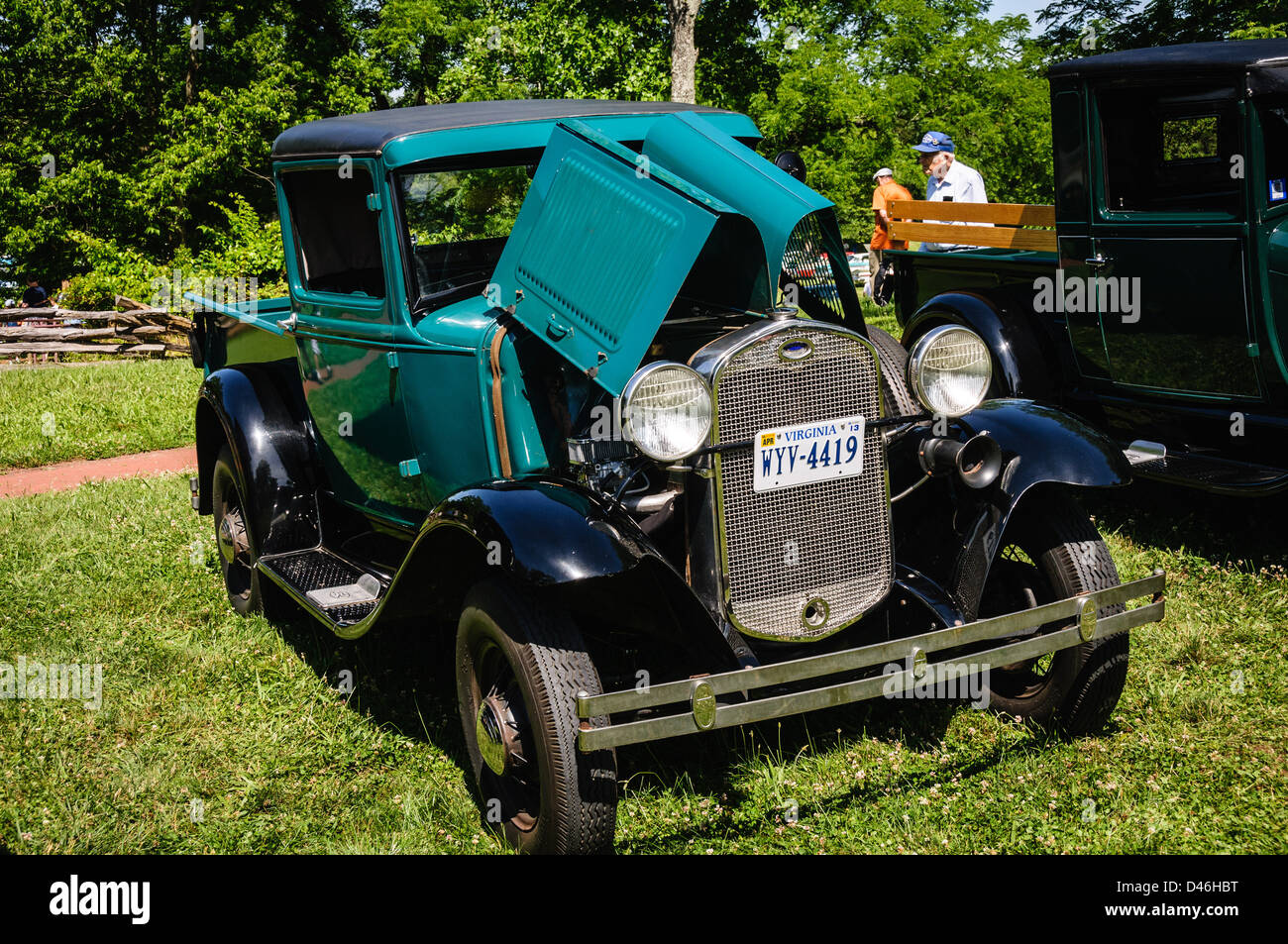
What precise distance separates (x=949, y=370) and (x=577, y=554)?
1.34 meters

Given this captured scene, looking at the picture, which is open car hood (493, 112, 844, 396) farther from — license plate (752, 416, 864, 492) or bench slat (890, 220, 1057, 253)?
bench slat (890, 220, 1057, 253)

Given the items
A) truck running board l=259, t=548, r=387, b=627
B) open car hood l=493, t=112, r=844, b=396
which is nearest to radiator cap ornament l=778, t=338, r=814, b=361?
open car hood l=493, t=112, r=844, b=396

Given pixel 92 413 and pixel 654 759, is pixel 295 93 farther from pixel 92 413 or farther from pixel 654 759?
pixel 654 759

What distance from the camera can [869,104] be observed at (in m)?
20.6

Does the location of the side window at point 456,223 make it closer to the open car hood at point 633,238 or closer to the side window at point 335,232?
the side window at point 335,232

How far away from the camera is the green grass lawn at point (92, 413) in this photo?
896 cm

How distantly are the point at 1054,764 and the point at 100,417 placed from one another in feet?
29.1

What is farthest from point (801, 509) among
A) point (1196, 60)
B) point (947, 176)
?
point (947, 176)

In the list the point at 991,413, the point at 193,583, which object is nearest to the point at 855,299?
the point at 991,413

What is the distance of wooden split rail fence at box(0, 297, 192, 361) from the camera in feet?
51.0

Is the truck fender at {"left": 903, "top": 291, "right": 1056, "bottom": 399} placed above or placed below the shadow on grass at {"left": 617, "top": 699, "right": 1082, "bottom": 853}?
above

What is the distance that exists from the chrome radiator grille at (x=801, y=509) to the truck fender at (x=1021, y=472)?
0.83 ft

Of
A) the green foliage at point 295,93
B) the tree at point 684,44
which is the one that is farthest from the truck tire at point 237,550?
the green foliage at point 295,93

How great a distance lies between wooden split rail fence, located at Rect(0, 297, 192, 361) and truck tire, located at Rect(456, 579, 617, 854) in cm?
1437
